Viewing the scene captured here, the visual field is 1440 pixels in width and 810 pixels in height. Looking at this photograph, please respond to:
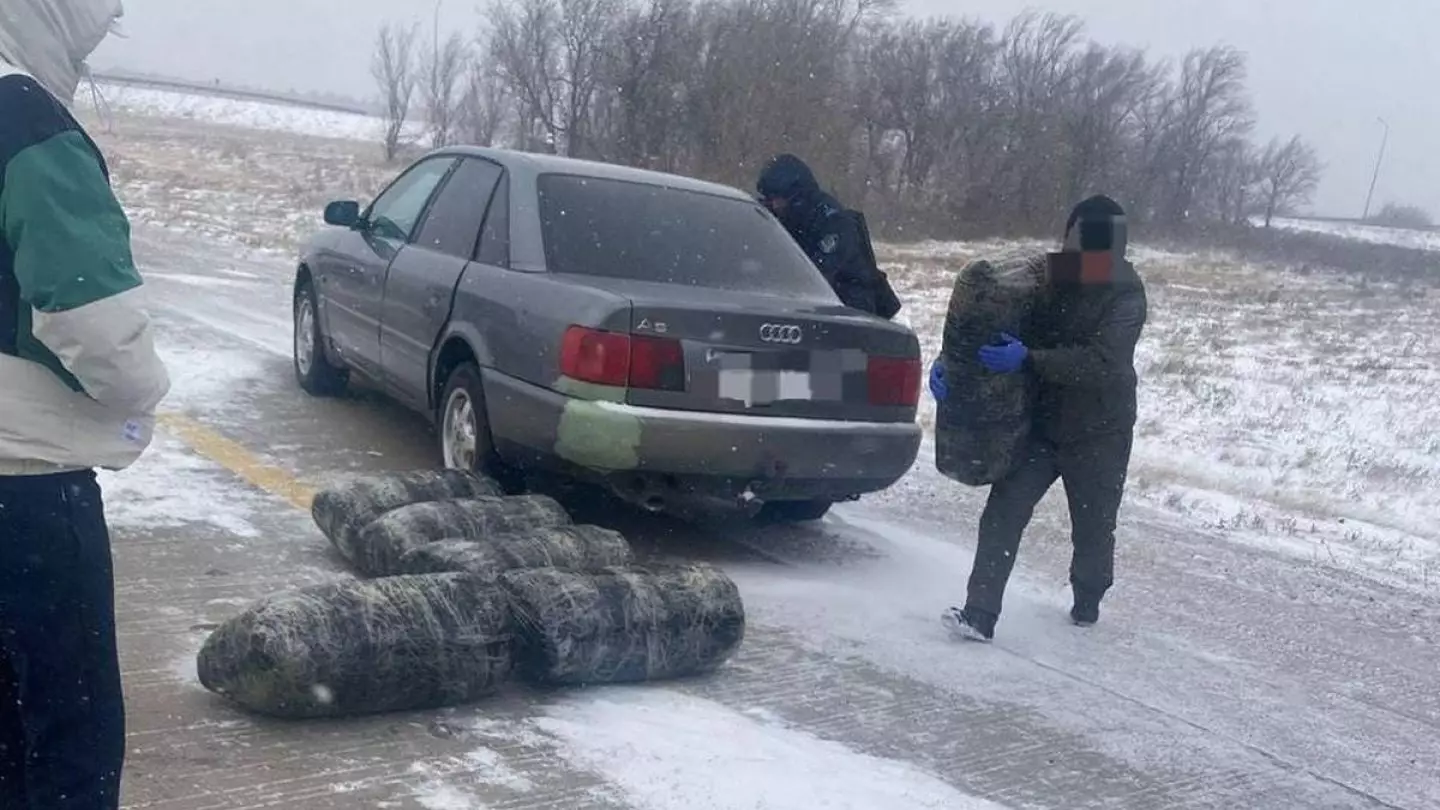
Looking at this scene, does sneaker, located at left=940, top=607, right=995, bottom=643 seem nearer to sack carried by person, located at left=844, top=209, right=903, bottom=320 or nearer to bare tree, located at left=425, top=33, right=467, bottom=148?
sack carried by person, located at left=844, top=209, right=903, bottom=320

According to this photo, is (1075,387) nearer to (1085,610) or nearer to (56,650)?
(1085,610)

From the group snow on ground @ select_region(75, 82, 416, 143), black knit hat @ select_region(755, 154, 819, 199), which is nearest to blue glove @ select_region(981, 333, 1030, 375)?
black knit hat @ select_region(755, 154, 819, 199)

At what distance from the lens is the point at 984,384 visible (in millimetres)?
4992

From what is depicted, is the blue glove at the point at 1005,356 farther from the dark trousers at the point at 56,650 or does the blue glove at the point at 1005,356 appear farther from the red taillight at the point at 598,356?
the dark trousers at the point at 56,650

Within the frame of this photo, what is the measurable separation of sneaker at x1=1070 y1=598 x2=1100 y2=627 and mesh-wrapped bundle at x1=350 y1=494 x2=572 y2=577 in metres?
2.00

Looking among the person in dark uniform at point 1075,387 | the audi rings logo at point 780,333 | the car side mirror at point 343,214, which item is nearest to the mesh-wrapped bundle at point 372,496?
→ the audi rings logo at point 780,333

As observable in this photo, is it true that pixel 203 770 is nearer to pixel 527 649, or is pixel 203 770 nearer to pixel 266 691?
pixel 266 691

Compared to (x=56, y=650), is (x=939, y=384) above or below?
above

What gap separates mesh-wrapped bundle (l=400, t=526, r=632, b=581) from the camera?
4.57m

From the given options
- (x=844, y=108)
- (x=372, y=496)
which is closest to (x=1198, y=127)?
(x=844, y=108)

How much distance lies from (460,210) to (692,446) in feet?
6.79

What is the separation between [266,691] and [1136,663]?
3.05 m

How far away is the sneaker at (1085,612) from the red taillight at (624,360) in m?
1.76

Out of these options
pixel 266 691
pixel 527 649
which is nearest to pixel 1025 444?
pixel 527 649
